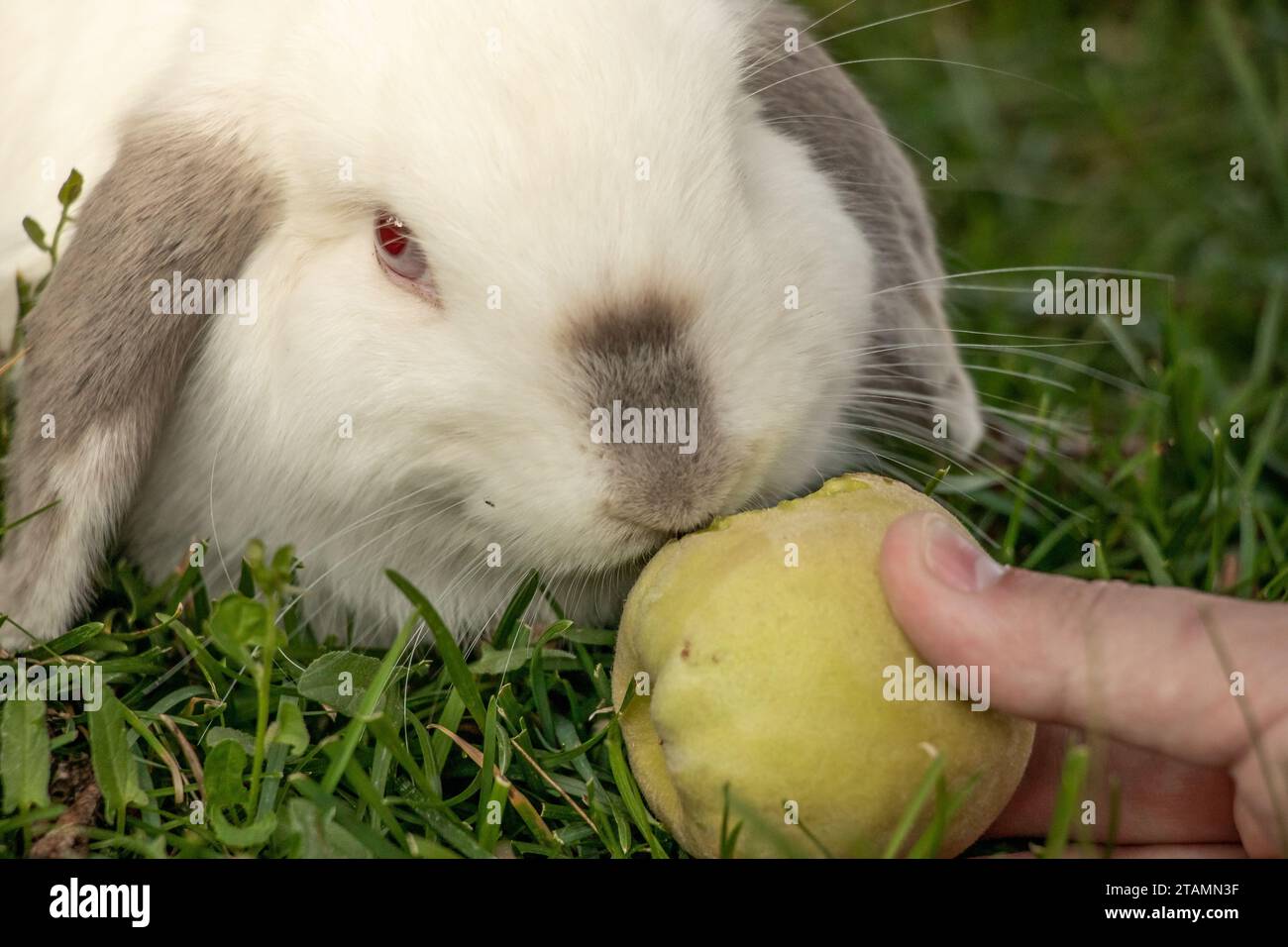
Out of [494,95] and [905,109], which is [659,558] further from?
[905,109]

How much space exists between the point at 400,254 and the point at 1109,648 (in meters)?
1.37

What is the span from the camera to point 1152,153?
483cm

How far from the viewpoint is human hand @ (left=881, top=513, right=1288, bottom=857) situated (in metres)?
1.93

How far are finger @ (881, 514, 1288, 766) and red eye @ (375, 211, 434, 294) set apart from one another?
37.5 inches

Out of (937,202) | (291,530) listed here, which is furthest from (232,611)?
(937,202)

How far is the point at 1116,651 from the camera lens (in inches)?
76.8

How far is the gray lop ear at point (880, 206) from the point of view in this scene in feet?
9.38
